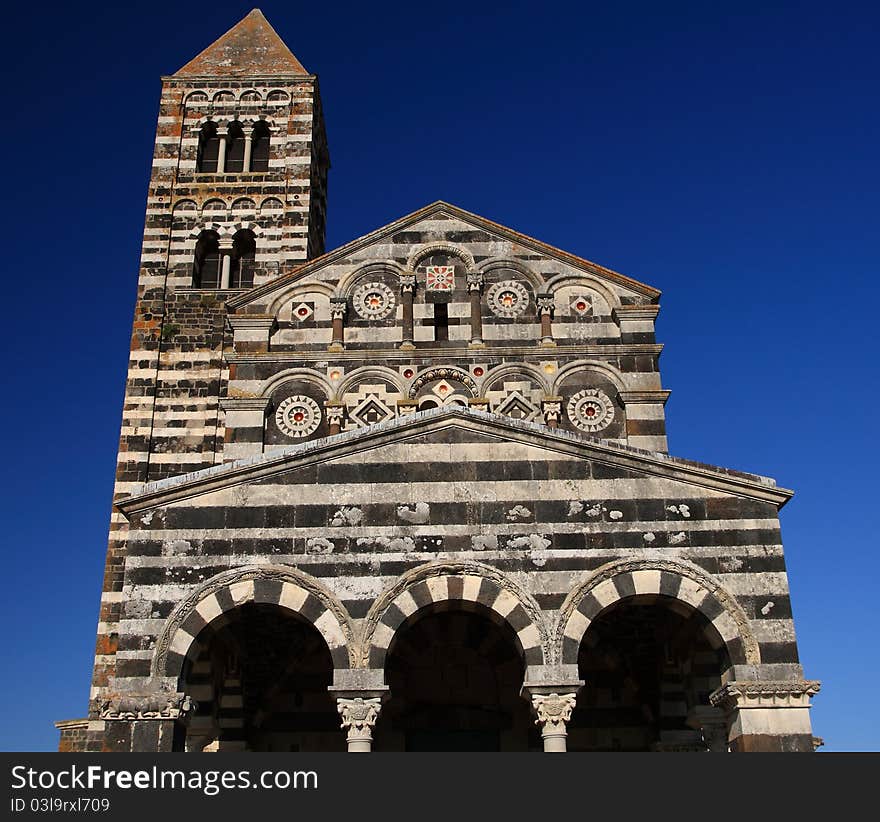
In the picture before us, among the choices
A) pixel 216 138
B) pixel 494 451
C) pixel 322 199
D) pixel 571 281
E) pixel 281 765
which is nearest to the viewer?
pixel 281 765

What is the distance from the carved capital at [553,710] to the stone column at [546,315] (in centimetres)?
993

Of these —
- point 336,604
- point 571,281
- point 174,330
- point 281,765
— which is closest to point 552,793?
point 281,765

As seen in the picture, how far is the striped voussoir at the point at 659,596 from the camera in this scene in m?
14.8

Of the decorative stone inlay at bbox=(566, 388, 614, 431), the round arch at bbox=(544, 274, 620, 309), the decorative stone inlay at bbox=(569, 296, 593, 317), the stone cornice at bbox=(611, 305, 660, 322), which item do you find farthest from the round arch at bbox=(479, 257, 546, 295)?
the decorative stone inlay at bbox=(566, 388, 614, 431)

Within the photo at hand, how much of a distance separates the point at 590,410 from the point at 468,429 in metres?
6.97

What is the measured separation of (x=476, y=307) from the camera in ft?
76.7

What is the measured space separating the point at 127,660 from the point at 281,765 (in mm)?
4597

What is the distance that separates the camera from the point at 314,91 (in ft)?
101

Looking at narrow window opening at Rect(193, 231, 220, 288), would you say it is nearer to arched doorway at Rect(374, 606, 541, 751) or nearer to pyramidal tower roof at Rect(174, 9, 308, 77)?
pyramidal tower roof at Rect(174, 9, 308, 77)

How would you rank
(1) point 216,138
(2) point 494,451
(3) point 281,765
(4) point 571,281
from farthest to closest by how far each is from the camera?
(1) point 216,138 < (4) point 571,281 < (2) point 494,451 < (3) point 281,765

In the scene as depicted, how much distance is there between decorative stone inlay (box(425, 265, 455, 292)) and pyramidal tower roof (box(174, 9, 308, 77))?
1039 cm

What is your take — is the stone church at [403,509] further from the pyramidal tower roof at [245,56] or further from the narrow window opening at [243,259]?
the pyramidal tower roof at [245,56]

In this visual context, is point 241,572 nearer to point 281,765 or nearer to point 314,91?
point 281,765

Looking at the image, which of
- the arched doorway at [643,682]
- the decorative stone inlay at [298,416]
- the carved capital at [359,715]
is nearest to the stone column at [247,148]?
the decorative stone inlay at [298,416]
